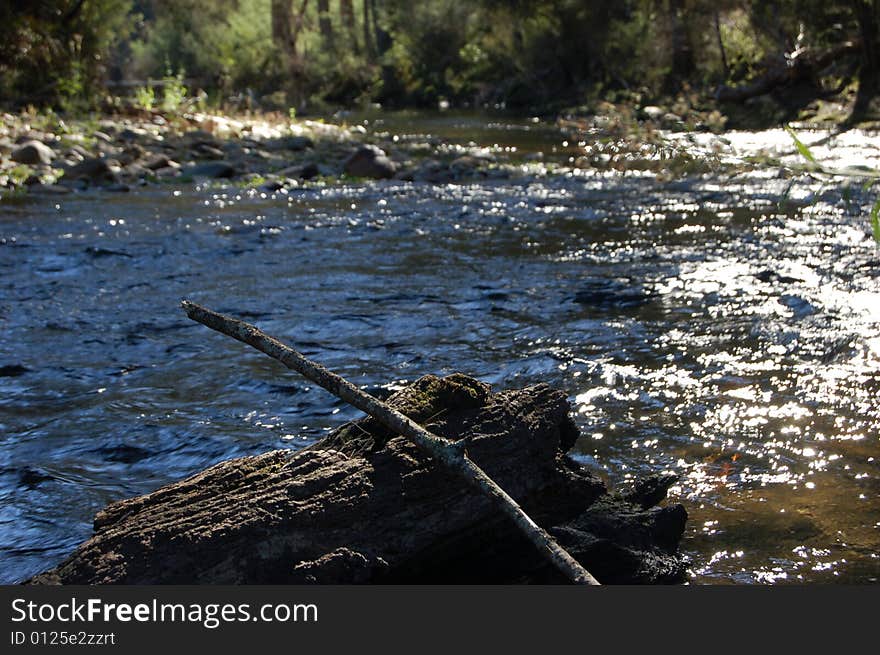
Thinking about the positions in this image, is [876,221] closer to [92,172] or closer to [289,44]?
[92,172]

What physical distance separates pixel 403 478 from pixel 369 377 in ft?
8.54

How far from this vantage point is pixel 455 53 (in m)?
40.2

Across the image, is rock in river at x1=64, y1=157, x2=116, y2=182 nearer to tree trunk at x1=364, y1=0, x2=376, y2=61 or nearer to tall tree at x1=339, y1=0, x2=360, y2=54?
tree trunk at x1=364, y1=0, x2=376, y2=61

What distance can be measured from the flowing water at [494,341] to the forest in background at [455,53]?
34.3ft

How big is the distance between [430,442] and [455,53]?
39024 mm

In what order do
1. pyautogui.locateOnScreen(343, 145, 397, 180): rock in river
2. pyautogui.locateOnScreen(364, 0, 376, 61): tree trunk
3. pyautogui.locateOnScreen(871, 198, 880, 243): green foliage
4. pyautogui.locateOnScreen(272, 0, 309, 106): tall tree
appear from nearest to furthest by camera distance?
pyautogui.locateOnScreen(871, 198, 880, 243): green foliage, pyautogui.locateOnScreen(343, 145, 397, 180): rock in river, pyautogui.locateOnScreen(272, 0, 309, 106): tall tree, pyautogui.locateOnScreen(364, 0, 376, 61): tree trunk

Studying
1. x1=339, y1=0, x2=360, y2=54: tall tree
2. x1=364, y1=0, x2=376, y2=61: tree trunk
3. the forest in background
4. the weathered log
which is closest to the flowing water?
the weathered log

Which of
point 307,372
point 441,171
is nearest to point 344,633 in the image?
point 307,372

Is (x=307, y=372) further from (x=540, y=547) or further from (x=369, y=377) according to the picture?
(x=369, y=377)

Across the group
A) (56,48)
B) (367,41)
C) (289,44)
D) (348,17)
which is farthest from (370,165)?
(348,17)

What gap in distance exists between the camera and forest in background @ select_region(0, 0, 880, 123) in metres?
21.1

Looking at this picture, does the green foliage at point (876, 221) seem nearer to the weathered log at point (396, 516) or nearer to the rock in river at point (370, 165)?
the weathered log at point (396, 516)

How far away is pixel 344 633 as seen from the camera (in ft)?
8.73

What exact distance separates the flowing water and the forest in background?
411 inches
